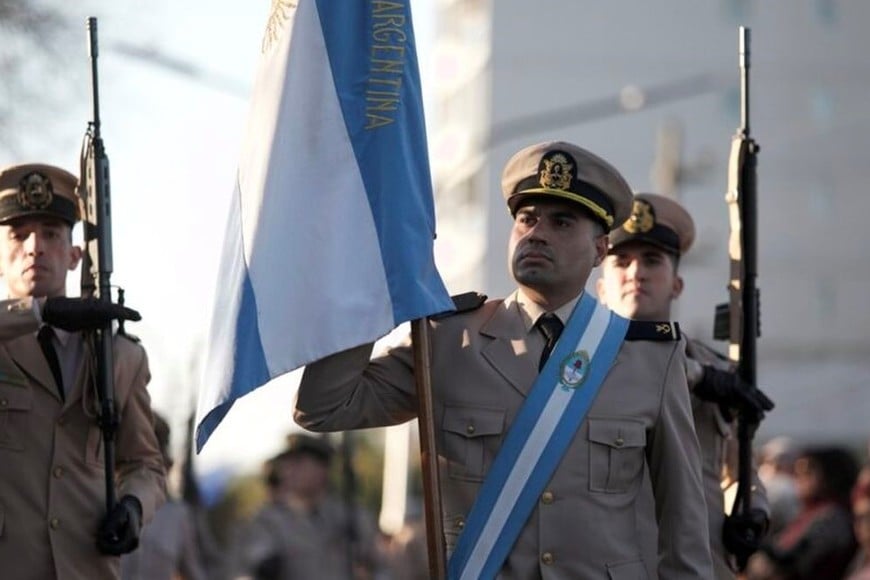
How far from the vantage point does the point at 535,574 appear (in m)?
7.84

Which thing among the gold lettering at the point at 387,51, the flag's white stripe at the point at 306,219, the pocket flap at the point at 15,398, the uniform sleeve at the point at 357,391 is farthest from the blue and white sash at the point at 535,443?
the pocket flap at the point at 15,398

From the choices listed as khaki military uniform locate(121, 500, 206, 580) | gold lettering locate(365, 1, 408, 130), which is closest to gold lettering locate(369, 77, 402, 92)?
gold lettering locate(365, 1, 408, 130)

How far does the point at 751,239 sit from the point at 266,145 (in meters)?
3.40

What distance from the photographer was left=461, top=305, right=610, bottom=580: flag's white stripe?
779 centimetres

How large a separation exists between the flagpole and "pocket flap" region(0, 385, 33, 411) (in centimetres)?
194

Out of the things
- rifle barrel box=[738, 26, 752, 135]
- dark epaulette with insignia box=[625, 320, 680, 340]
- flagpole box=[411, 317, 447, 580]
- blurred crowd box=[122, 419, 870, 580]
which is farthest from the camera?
blurred crowd box=[122, 419, 870, 580]

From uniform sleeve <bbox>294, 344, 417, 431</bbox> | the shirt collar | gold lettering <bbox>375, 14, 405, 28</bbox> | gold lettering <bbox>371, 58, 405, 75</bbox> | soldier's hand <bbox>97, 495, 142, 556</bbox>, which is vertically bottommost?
soldier's hand <bbox>97, 495, 142, 556</bbox>

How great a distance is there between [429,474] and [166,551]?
28.2 feet

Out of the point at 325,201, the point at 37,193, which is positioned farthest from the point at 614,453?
the point at 37,193

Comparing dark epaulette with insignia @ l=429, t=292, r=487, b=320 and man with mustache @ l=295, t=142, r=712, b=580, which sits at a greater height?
dark epaulette with insignia @ l=429, t=292, r=487, b=320

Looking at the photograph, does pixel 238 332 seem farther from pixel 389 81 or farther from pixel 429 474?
pixel 389 81

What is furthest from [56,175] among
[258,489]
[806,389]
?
[258,489]

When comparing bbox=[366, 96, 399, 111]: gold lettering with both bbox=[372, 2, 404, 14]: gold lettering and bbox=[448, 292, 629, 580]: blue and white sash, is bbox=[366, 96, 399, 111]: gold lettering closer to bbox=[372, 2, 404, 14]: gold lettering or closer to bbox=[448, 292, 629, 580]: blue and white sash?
bbox=[372, 2, 404, 14]: gold lettering

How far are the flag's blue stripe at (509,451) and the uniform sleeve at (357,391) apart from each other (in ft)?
1.19
